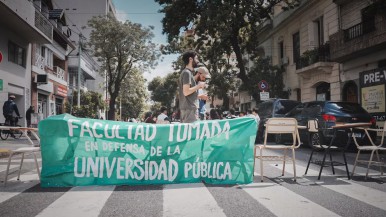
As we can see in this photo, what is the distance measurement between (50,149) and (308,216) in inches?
149

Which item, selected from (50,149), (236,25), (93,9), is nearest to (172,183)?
(50,149)

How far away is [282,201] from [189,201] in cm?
117

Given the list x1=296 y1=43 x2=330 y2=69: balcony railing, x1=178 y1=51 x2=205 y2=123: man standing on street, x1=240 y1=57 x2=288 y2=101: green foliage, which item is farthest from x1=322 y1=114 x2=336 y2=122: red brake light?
x1=240 y1=57 x2=288 y2=101: green foliage

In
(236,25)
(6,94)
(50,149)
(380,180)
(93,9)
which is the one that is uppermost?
(93,9)

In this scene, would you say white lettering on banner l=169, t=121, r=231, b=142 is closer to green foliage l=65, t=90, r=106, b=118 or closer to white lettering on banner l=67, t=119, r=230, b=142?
white lettering on banner l=67, t=119, r=230, b=142

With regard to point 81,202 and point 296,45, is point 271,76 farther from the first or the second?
point 81,202

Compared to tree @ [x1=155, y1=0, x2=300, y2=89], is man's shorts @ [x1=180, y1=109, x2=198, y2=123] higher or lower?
lower

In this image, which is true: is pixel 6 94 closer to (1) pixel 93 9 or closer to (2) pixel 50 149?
(2) pixel 50 149

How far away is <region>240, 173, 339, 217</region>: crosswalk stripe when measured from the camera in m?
3.77

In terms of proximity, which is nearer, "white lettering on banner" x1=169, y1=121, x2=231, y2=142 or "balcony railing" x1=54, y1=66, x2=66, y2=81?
"white lettering on banner" x1=169, y1=121, x2=231, y2=142

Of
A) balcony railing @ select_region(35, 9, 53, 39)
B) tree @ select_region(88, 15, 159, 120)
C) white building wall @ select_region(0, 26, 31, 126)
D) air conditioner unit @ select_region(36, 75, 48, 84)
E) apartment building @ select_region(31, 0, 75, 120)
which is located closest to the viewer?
white building wall @ select_region(0, 26, 31, 126)

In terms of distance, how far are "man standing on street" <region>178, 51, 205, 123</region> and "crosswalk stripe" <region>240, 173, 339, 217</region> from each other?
4.97 ft

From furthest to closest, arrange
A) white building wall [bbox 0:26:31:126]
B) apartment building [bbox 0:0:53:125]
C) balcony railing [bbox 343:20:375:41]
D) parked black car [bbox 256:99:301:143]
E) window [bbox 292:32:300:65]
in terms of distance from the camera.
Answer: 1. window [bbox 292:32:300:65]
2. white building wall [bbox 0:26:31:126]
3. apartment building [bbox 0:0:53:125]
4. balcony railing [bbox 343:20:375:41]
5. parked black car [bbox 256:99:301:143]

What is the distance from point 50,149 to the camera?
5168 mm
